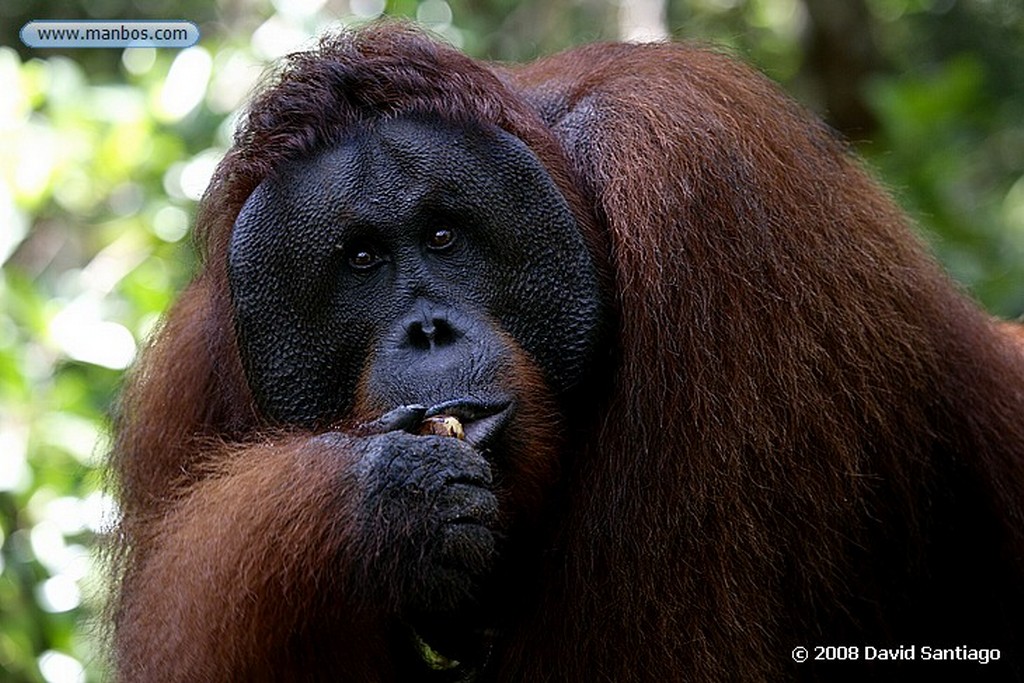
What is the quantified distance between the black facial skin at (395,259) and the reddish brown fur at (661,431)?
8 cm

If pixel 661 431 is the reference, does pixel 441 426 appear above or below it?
above

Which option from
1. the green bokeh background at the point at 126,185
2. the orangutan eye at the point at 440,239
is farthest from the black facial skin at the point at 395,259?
the green bokeh background at the point at 126,185

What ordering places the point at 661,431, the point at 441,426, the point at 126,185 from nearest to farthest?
the point at 441,426, the point at 661,431, the point at 126,185

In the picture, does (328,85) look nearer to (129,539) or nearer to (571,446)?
(571,446)

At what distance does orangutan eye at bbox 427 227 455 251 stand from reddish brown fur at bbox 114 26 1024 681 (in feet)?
0.95

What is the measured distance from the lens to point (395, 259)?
2.91 meters

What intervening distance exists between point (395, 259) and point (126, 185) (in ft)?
11.0

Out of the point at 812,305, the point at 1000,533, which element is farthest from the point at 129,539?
the point at 1000,533

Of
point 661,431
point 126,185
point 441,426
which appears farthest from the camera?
point 126,185

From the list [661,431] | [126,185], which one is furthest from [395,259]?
[126,185]

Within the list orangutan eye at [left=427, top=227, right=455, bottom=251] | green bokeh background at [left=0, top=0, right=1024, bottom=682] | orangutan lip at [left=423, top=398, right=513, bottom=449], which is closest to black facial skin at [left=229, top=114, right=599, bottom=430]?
orangutan eye at [left=427, top=227, right=455, bottom=251]

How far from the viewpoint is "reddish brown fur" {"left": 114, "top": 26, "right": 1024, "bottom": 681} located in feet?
9.03

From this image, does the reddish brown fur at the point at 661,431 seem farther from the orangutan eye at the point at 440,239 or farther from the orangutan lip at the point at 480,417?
the orangutan eye at the point at 440,239

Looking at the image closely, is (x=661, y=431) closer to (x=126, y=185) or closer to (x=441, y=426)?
(x=441, y=426)
